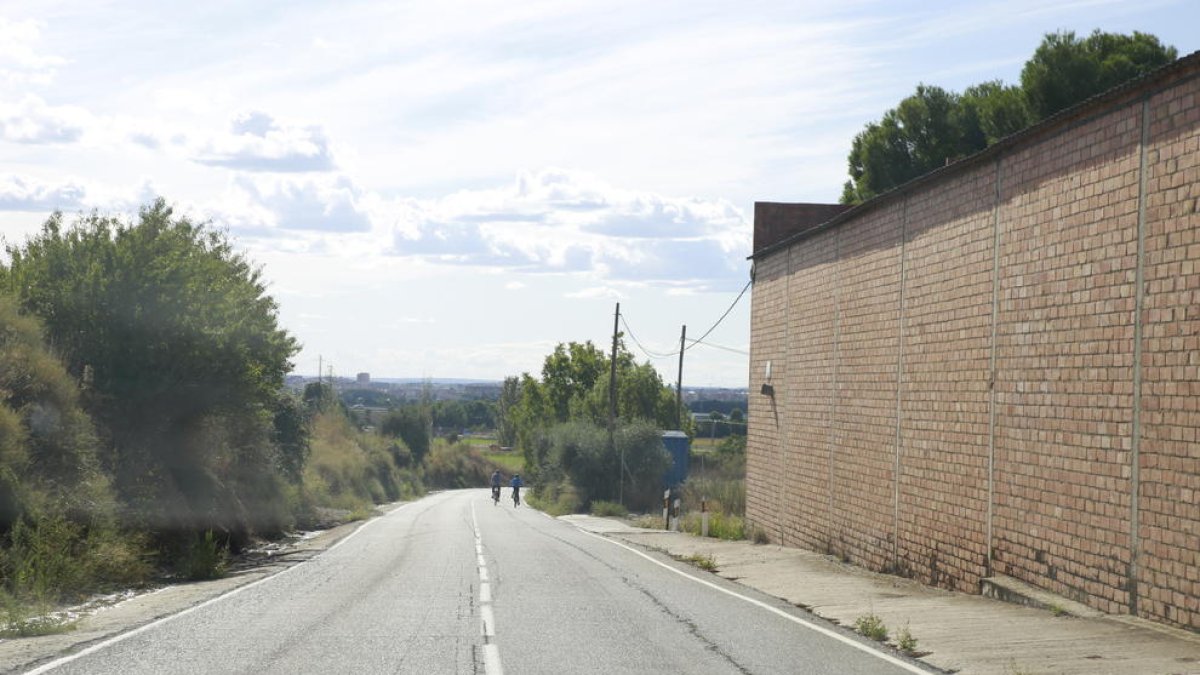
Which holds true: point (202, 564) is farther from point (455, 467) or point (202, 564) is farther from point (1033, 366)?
point (455, 467)

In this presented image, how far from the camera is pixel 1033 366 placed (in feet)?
46.8

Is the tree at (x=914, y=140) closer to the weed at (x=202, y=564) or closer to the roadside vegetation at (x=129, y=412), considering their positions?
the roadside vegetation at (x=129, y=412)

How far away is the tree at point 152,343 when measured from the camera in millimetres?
25188

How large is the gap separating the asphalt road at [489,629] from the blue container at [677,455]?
4197 cm

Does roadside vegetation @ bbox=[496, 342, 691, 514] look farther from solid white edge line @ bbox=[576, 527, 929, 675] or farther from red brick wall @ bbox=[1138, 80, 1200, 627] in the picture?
red brick wall @ bbox=[1138, 80, 1200, 627]

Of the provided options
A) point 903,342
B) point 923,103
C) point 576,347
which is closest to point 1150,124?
point 903,342

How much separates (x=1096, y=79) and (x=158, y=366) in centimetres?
2803

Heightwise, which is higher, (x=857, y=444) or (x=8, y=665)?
(x=857, y=444)

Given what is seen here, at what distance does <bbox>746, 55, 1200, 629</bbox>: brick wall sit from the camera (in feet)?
37.3

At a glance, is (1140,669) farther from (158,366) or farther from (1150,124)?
(158,366)

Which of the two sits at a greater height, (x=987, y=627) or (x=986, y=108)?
(x=986, y=108)

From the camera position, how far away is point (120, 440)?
26.0 meters

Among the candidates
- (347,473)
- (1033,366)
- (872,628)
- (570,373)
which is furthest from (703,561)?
(570,373)

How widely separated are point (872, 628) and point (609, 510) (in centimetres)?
4186
